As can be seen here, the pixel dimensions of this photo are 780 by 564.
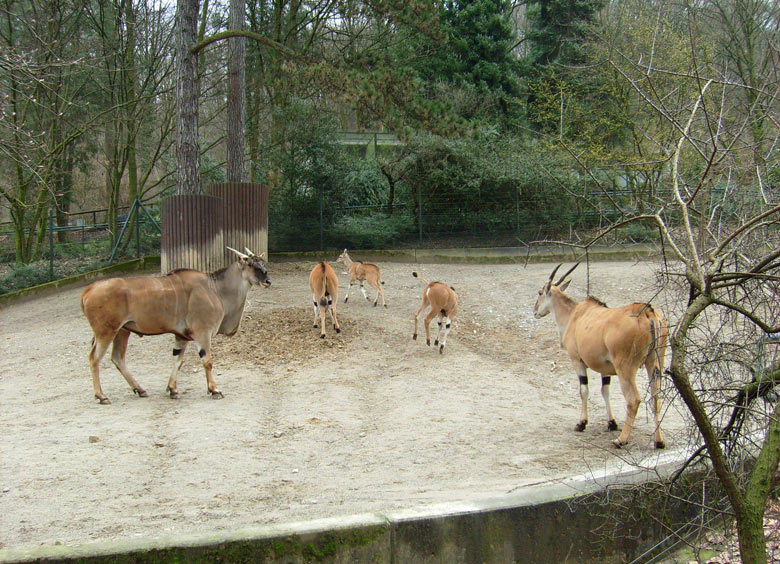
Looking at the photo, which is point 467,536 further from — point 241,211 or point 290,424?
point 241,211

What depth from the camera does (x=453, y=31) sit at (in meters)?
26.5

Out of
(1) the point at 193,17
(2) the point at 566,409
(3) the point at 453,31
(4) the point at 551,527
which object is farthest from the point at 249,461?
(3) the point at 453,31

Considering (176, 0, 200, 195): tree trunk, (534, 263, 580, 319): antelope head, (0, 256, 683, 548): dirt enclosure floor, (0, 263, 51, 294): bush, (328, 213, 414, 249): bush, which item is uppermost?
(176, 0, 200, 195): tree trunk

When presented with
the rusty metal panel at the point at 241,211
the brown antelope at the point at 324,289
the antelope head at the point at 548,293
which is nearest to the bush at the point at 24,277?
the rusty metal panel at the point at 241,211

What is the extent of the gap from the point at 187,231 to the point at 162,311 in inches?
217

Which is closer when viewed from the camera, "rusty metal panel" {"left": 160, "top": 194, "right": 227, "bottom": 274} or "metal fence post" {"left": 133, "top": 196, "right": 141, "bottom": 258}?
"rusty metal panel" {"left": 160, "top": 194, "right": 227, "bottom": 274}

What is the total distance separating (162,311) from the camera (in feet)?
32.3

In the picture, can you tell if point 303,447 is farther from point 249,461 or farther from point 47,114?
point 47,114

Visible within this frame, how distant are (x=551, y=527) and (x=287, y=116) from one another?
61.5 feet

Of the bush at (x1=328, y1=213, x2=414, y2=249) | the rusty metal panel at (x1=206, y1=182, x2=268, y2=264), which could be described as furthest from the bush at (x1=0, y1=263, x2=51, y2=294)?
the bush at (x1=328, y1=213, x2=414, y2=249)

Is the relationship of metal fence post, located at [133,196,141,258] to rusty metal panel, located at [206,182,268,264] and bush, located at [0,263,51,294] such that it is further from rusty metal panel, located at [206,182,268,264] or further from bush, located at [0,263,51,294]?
rusty metal panel, located at [206,182,268,264]

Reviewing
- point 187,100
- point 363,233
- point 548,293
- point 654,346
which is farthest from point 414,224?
point 654,346

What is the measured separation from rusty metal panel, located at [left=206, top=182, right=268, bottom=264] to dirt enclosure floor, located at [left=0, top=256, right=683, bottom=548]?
222 cm

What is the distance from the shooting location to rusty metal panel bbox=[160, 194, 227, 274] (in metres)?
15.0
